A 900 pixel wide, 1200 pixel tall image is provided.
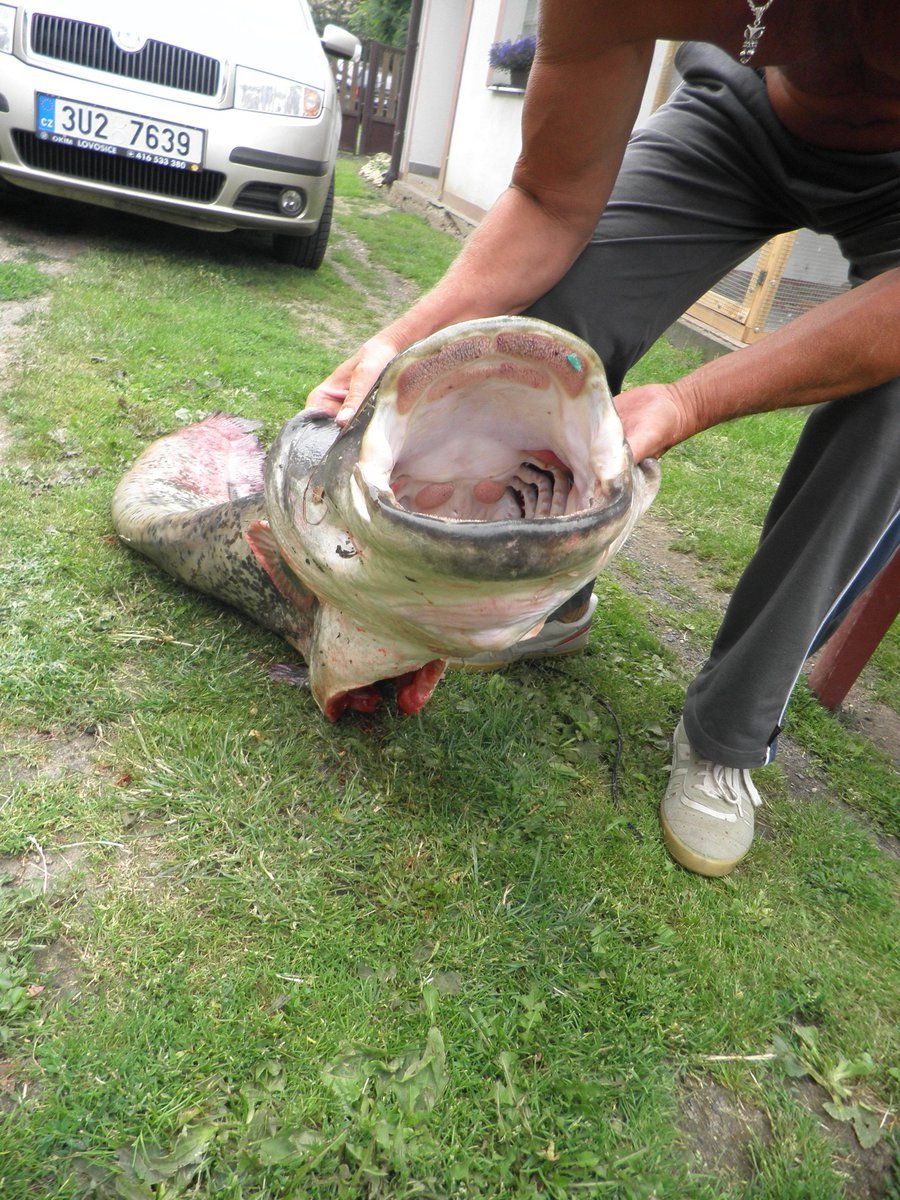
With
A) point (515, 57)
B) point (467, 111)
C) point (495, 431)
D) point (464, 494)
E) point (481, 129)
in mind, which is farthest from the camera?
point (467, 111)

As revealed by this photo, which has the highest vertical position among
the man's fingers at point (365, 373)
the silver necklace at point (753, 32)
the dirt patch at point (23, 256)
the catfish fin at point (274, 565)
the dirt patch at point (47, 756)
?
the silver necklace at point (753, 32)

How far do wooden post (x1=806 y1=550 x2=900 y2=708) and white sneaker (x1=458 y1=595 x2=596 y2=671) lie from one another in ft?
2.64

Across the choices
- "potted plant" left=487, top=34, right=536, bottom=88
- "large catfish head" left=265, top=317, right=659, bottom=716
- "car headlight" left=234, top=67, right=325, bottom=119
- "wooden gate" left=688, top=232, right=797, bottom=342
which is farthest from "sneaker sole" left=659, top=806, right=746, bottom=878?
"potted plant" left=487, top=34, right=536, bottom=88

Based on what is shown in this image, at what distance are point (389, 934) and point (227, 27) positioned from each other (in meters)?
5.61

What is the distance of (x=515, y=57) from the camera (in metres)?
8.80

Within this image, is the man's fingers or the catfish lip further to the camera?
the man's fingers

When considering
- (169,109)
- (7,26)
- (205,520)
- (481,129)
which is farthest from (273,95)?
(481,129)

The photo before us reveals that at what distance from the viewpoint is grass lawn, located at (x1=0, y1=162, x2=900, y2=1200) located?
1326 millimetres

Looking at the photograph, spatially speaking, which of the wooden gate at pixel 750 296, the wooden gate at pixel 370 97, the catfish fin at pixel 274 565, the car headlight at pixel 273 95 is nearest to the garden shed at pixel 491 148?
the wooden gate at pixel 750 296

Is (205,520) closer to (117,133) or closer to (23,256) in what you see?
(117,133)

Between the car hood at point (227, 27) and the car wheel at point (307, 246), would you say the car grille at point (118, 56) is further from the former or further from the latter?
the car wheel at point (307, 246)

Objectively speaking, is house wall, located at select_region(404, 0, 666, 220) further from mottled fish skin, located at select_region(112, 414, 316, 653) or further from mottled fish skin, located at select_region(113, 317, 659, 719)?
mottled fish skin, located at select_region(113, 317, 659, 719)

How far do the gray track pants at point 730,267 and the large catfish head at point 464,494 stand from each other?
1.89 feet

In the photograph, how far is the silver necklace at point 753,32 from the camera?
1.62 m
